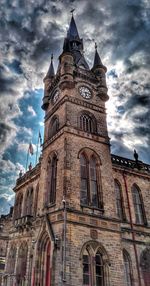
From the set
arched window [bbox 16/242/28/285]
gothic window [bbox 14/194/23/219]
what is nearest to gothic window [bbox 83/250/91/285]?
arched window [bbox 16/242/28/285]

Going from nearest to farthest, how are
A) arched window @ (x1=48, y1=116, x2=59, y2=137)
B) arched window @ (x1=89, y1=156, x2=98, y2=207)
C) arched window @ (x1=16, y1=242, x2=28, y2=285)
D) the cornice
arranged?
arched window @ (x1=89, y1=156, x2=98, y2=207) < arched window @ (x1=16, y1=242, x2=28, y2=285) < the cornice < arched window @ (x1=48, y1=116, x2=59, y2=137)

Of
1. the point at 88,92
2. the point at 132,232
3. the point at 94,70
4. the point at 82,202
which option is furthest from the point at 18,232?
the point at 94,70

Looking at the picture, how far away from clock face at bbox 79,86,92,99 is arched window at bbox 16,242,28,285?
1613cm

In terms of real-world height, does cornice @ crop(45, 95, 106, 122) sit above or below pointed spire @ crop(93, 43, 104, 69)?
below

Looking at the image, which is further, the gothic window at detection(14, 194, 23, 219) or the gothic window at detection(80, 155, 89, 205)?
the gothic window at detection(14, 194, 23, 219)

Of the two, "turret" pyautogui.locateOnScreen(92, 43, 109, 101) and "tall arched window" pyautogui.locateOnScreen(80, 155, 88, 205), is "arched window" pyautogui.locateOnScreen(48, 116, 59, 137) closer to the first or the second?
"tall arched window" pyautogui.locateOnScreen(80, 155, 88, 205)

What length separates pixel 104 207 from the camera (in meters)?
23.4

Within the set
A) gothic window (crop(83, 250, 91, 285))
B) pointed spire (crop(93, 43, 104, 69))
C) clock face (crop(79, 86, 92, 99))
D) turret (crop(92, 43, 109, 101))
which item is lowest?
gothic window (crop(83, 250, 91, 285))

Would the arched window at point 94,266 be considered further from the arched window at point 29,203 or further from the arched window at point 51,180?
the arched window at point 29,203

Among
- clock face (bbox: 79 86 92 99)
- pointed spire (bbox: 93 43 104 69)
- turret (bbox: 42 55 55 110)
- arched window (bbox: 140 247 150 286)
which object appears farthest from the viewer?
pointed spire (bbox: 93 43 104 69)

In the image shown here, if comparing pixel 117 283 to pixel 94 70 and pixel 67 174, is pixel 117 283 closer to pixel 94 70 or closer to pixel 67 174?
pixel 67 174

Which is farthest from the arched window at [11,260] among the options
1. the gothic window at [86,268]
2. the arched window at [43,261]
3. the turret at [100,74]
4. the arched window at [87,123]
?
the turret at [100,74]

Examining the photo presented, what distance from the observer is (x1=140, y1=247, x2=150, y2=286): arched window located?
24.1m

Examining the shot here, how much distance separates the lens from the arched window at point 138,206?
27375mm
